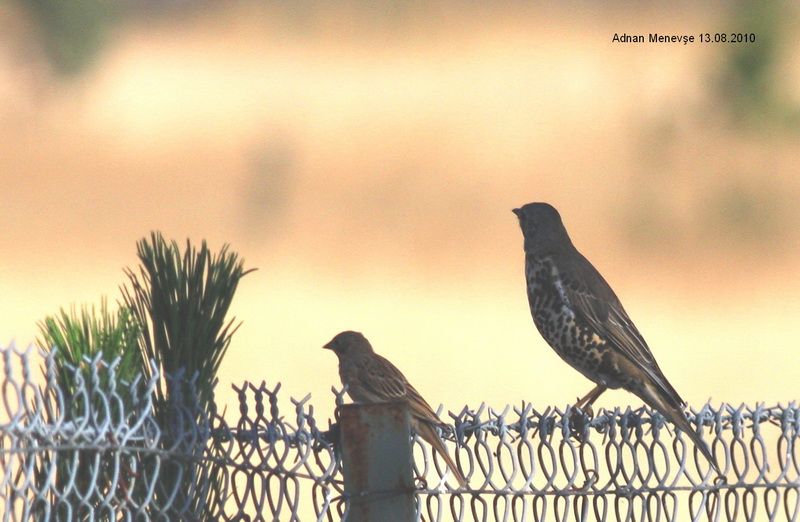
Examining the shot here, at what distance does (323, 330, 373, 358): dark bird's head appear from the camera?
6.10 meters

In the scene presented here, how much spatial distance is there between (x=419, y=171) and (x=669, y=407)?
61.7ft

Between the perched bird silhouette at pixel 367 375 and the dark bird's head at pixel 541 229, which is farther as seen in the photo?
the dark bird's head at pixel 541 229

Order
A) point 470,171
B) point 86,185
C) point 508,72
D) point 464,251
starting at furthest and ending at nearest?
point 508,72 < point 470,171 < point 86,185 < point 464,251

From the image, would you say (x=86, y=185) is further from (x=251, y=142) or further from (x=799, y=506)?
(x=799, y=506)

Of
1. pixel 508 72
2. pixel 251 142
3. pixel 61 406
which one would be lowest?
pixel 61 406

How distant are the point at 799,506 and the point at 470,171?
2026 centimetres

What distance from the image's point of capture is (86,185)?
22.9 meters

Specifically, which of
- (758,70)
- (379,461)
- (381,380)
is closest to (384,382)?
(381,380)

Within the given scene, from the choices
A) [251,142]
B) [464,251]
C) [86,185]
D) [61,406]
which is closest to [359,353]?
[61,406]

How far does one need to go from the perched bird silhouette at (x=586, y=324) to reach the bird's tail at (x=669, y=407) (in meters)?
0.05

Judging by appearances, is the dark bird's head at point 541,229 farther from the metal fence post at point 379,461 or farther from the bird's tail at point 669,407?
the metal fence post at point 379,461

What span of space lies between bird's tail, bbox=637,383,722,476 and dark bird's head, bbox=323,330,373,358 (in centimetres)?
114

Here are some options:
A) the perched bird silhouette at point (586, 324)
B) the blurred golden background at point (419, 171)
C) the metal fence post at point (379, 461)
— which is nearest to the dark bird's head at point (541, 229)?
the perched bird silhouette at point (586, 324)

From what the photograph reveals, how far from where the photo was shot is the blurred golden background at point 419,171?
55.4ft
